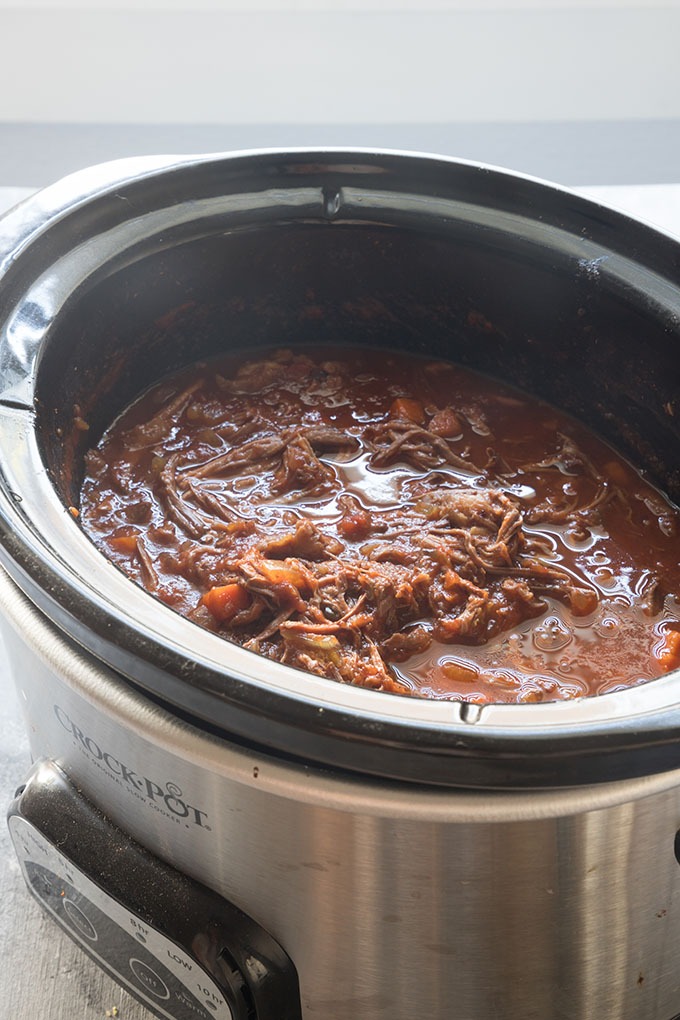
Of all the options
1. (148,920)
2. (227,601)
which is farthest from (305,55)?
(148,920)

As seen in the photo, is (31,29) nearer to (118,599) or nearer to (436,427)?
(436,427)

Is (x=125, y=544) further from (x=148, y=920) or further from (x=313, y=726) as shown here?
(x=313, y=726)

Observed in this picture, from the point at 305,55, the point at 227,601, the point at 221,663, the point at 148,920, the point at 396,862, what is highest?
the point at 305,55

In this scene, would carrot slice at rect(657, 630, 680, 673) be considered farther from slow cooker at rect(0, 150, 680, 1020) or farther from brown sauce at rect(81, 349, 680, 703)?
slow cooker at rect(0, 150, 680, 1020)

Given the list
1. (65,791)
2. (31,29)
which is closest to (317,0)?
(31,29)

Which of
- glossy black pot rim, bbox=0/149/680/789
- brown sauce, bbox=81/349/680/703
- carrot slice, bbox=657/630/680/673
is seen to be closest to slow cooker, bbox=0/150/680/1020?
glossy black pot rim, bbox=0/149/680/789

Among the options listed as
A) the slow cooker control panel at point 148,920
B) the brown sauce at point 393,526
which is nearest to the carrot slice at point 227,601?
the brown sauce at point 393,526
